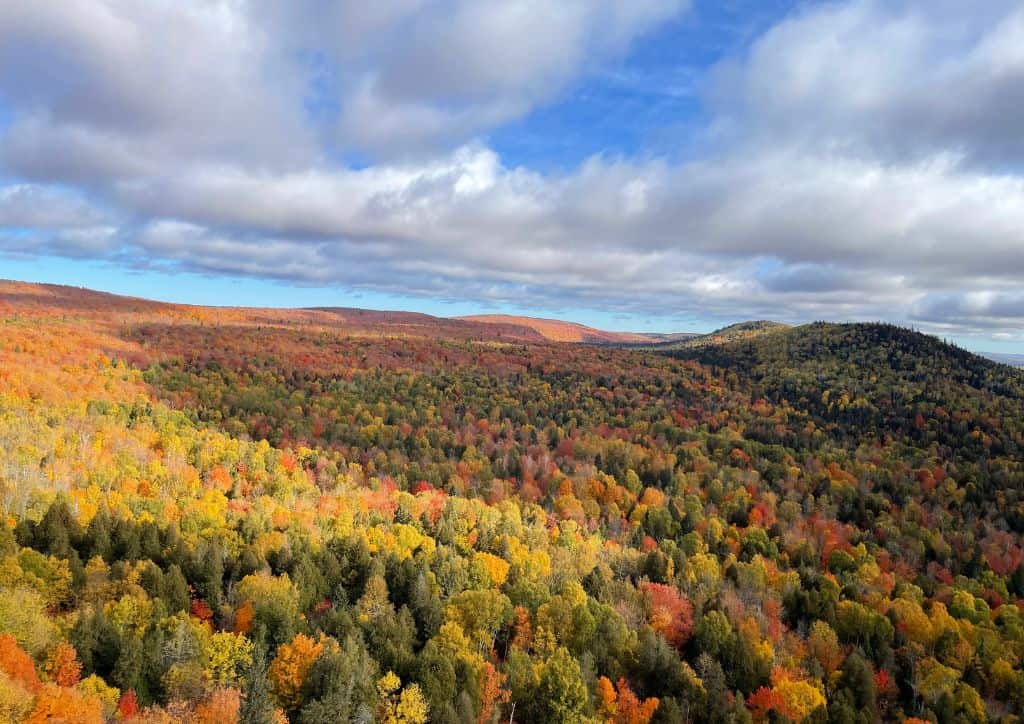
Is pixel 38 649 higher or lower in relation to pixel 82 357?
lower

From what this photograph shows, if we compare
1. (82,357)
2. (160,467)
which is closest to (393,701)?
(160,467)

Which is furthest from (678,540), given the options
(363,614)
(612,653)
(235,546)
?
(235,546)

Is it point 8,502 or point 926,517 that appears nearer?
point 8,502

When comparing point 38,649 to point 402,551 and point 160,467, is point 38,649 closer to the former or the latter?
point 402,551

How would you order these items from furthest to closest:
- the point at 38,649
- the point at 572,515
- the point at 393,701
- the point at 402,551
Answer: the point at 572,515 < the point at 402,551 < the point at 393,701 < the point at 38,649

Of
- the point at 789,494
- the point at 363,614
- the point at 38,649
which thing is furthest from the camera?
the point at 789,494

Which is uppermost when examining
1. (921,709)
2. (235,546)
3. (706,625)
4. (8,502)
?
(8,502)
